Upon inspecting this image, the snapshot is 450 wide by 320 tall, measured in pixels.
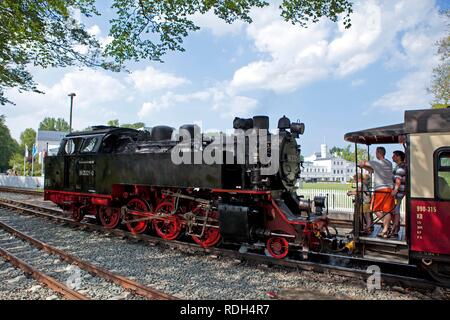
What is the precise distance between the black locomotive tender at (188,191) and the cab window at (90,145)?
3cm

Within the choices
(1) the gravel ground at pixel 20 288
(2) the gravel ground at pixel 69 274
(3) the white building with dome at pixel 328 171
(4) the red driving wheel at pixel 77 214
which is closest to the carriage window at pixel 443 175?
(2) the gravel ground at pixel 69 274

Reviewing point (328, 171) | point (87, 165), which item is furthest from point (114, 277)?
point (328, 171)

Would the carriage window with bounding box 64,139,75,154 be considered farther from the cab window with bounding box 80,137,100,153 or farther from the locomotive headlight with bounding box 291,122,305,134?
the locomotive headlight with bounding box 291,122,305,134

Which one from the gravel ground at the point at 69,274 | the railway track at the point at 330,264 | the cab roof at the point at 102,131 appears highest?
the cab roof at the point at 102,131

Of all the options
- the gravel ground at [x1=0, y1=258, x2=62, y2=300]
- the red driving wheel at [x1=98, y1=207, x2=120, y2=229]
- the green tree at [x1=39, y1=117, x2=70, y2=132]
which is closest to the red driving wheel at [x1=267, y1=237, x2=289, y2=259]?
the gravel ground at [x1=0, y1=258, x2=62, y2=300]

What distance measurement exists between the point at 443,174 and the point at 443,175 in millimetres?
16

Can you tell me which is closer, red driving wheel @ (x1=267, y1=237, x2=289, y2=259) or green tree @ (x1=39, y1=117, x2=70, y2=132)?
red driving wheel @ (x1=267, y1=237, x2=289, y2=259)

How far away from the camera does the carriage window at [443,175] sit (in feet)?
16.8

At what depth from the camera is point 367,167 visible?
699cm

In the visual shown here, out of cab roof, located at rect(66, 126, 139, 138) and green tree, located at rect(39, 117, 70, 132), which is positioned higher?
green tree, located at rect(39, 117, 70, 132)

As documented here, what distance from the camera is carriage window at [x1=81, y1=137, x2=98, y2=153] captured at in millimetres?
10645

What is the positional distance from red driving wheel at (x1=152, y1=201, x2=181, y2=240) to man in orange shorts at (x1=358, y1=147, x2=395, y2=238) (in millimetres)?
4776

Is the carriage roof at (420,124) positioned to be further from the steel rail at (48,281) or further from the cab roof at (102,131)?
the cab roof at (102,131)
